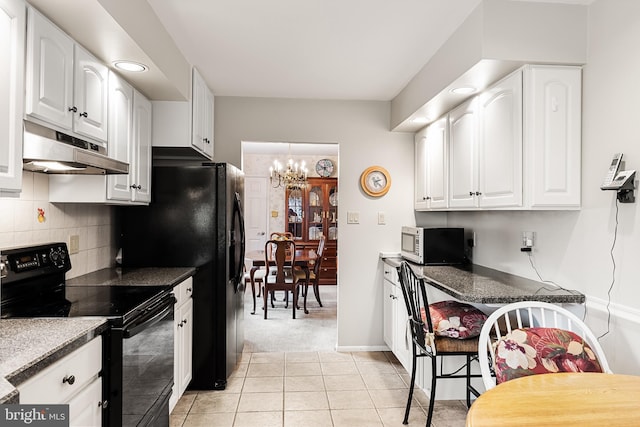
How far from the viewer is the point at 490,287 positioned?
7.32ft

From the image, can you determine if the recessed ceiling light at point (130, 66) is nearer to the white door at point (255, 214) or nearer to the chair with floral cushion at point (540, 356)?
the chair with floral cushion at point (540, 356)

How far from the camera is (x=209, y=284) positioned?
9.22ft

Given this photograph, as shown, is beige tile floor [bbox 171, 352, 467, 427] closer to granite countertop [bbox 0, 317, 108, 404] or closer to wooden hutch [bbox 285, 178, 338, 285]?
granite countertop [bbox 0, 317, 108, 404]

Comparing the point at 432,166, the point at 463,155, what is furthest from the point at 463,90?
the point at 432,166

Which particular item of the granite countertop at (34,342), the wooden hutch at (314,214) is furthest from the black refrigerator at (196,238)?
the wooden hutch at (314,214)

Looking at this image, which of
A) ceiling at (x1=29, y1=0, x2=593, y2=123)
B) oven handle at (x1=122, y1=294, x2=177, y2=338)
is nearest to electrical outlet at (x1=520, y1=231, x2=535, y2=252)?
ceiling at (x1=29, y1=0, x2=593, y2=123)

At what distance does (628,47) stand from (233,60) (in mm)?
2286

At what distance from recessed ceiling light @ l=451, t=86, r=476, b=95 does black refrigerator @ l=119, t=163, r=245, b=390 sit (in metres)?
1.65

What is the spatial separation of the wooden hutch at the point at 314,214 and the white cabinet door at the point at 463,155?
4.24 metres

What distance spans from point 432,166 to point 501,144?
102 cm

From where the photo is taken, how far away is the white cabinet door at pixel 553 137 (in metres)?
2.05

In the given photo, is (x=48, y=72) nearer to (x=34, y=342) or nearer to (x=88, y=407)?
(x=34, y=342)

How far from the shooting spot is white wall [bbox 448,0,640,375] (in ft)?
5.73

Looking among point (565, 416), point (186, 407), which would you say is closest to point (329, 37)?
point (565, 416)
